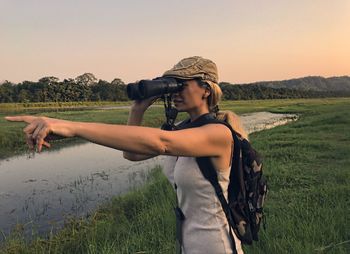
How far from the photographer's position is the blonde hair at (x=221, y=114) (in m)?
1.82

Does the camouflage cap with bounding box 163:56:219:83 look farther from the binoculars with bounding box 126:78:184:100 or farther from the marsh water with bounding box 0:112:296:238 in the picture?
the marsh water with bounding box 0:112:296:238

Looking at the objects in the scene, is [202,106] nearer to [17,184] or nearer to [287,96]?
[17,184]

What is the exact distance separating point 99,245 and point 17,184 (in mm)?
6326

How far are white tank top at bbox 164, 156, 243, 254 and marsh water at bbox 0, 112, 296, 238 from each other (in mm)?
4293

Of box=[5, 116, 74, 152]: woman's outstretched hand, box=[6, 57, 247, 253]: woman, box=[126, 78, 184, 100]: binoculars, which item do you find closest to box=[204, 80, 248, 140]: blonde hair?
box=[6, 57, 247, 253]: woman

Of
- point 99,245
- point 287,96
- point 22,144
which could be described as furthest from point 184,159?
point 287,96

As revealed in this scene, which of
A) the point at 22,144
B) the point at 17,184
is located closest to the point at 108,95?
the point at 22,144

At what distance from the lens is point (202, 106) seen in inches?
73.5

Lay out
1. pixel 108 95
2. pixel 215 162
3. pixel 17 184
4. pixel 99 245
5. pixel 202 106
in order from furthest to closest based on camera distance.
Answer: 1. pixel 108 95
2. pixel 17 184
3. pixel 99 245
4. pixel 202 106
5. pixel 215 162

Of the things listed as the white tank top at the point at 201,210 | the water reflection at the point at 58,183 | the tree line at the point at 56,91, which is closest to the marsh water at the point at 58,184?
the water reflection at the point at 58,183

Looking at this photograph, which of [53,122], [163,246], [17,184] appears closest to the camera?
[53,122]

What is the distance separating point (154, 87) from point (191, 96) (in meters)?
0.24

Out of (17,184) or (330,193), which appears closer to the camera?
(330,193)

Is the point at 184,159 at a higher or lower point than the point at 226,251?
higher
